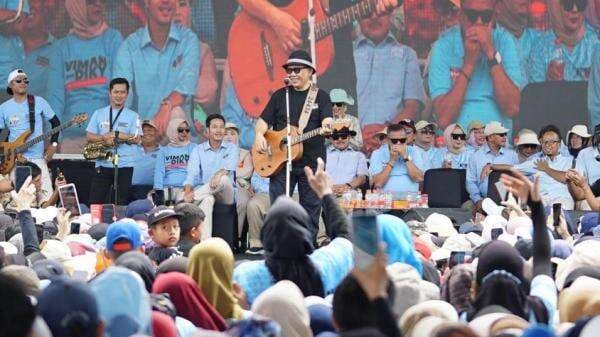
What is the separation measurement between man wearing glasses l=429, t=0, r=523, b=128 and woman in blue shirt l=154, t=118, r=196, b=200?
9.80ft

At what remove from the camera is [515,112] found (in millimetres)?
17859

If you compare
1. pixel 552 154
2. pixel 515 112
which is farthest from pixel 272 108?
pixel 515 112

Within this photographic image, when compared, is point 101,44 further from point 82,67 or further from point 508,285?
point 508,285

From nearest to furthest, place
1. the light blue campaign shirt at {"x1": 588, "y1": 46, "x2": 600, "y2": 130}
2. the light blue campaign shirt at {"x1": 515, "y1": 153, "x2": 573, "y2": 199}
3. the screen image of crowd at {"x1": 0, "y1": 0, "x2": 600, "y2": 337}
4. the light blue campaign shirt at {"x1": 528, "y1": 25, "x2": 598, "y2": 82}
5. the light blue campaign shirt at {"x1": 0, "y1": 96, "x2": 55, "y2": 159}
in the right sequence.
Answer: the screen image of crowd at {"x1": 0, "y1": 0, "x2": 600, "y2": 337} → the light blue campaign shirt at {"x1": 515, "y1": 153, "x2": 573, "y2": 199} → the light blue campaign shirt at {"x1": 0, "y1": 96, "x2": 55, "y2": 159} → the light blue campaign shirt at {"x1": 588, "y1": 46, "x2": 600, "y2": 130} → the light blue campaign shirt at {"x1": 528, "y1": 25, "x2": 598, "y2": 82}

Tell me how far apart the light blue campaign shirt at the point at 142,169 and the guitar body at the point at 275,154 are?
384 centimetres

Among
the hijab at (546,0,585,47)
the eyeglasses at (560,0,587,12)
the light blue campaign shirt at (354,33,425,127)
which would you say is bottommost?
the light blue campaign shirt at (354,33,425,127)

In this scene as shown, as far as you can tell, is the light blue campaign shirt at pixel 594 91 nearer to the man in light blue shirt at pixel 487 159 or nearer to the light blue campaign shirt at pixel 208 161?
the man in light blue shirt at pixel 487 159

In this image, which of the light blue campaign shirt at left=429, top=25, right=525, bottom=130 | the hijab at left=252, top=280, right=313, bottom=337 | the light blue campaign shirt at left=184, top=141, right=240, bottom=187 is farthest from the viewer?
the light blue campaign shirt at left=429, top=25, right=525, bottom=130

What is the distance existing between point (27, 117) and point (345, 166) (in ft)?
12.2

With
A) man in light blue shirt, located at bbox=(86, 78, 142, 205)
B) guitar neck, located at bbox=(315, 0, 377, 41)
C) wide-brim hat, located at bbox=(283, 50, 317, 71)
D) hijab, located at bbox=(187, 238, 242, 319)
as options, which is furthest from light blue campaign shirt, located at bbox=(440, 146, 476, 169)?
hijab, located at bbox=(187, 238, 242, 319)

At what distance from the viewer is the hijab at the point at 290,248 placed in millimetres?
6988

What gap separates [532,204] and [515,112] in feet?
37.7

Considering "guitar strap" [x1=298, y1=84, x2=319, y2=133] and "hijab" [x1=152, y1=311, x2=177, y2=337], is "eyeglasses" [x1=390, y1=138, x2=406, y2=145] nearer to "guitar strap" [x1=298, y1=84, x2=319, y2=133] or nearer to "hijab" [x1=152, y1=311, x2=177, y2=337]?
"guitar strap" [x1=298, y1=84, x2=319, y2=133]

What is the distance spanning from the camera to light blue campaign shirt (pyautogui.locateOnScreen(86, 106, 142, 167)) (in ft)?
56.1
